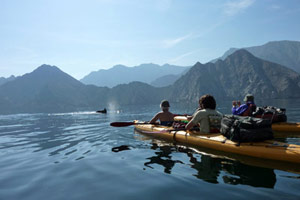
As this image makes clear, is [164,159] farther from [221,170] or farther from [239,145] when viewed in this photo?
[239,145]

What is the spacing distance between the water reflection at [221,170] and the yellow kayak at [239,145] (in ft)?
1.86

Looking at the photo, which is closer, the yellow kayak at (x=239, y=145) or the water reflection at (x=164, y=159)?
the yellow kayak at (x=239, y=145)

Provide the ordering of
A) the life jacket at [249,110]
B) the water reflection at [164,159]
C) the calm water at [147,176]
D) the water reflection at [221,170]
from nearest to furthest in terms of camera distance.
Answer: the calm water at [147,176] → the water reflection at [221,170] → the water reflection at [164,159] → the life jacket at [249,110]

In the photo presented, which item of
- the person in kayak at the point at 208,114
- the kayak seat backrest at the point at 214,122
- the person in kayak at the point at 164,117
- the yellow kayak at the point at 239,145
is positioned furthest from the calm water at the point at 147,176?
the person in kayak at the point at 164,117

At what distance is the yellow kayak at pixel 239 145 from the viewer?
6.52m

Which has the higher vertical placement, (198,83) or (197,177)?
(198,83)

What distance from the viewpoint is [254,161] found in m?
6.88

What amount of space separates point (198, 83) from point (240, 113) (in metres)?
191

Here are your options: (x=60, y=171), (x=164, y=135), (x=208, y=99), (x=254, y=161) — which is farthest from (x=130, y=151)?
(x=254, y=161)

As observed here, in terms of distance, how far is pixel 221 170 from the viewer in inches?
253

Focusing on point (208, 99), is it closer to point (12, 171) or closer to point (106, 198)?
point (106, 198)

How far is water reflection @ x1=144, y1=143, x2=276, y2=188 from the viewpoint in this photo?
551 cm

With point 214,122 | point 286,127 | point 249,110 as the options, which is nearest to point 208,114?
point 214,122

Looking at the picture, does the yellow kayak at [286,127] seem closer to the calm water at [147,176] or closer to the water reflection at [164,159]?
the calm water at [147,176]
